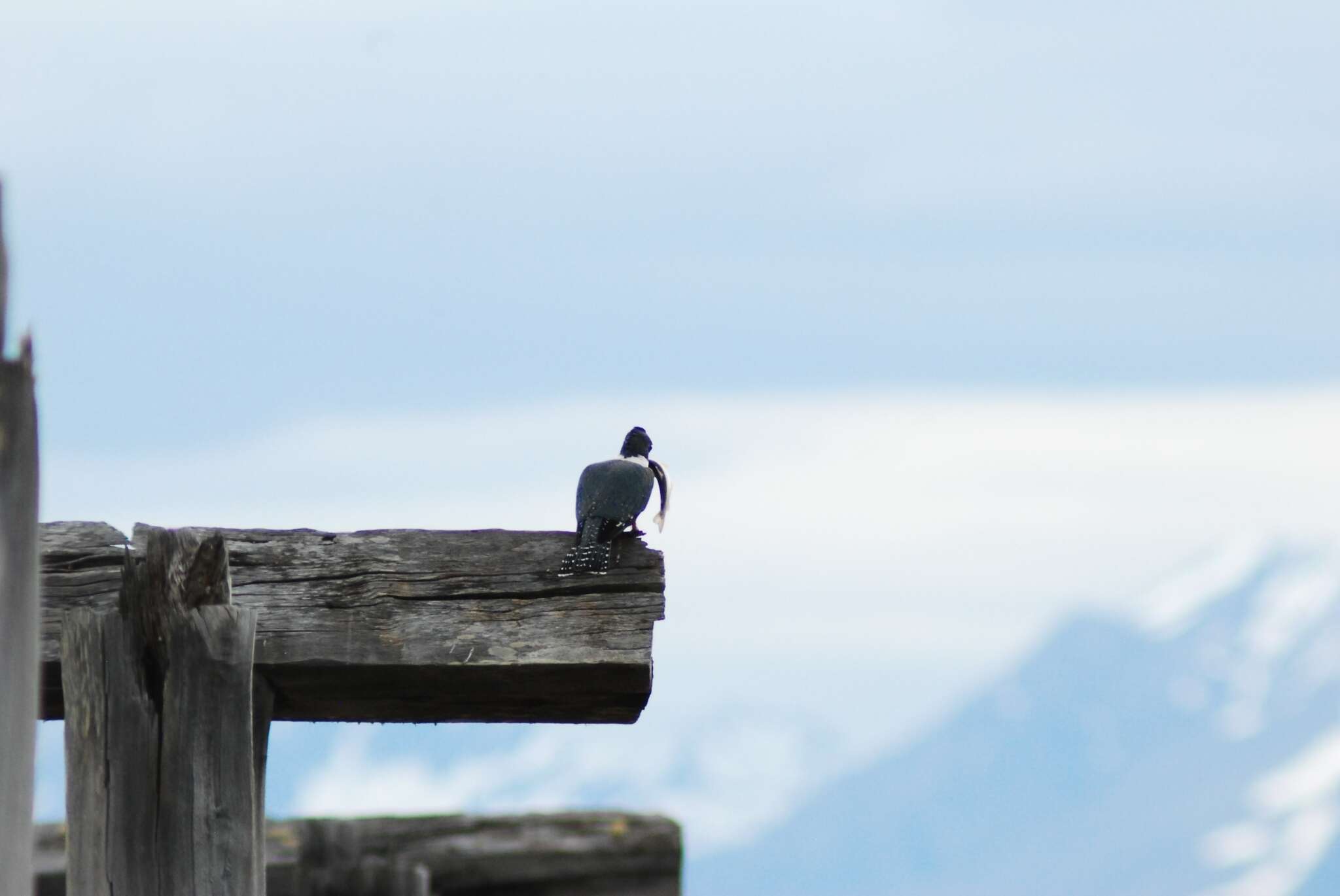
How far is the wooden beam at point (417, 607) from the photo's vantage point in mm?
4098

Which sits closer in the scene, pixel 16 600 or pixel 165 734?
pixel 16 600

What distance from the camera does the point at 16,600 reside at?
2.62 m

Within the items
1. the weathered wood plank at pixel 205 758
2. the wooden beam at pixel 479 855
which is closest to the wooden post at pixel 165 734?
the weathered wood plank at pixel 205 758

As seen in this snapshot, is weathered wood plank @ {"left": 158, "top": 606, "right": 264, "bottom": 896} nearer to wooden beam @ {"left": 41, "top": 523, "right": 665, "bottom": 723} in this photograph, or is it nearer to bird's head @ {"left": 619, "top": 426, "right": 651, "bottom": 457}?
wooden beam @ {"left": 41, "top": 523, "right": 665, "bottom": 723}

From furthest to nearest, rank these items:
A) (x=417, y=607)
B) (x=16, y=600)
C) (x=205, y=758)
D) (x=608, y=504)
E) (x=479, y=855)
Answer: (x=479, y=855) → (x=608, y=504) → (x=417, y=607) → (x=205, y=758) → (x=16, y=600)

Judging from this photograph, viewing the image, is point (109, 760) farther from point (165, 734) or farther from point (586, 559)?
point (586, 559)

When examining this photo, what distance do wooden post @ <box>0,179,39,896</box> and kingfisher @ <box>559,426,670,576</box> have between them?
1.65 m

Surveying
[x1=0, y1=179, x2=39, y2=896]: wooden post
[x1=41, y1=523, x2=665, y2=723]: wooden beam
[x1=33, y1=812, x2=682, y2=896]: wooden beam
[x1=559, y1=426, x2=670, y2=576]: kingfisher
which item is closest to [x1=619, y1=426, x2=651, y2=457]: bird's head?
[x1=559, y1=426, x2=670, y2=576]: kingfisher

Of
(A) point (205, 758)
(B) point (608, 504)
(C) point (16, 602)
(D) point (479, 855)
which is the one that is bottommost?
(C) point (16, 602)

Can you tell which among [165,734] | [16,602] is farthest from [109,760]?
[16,602]

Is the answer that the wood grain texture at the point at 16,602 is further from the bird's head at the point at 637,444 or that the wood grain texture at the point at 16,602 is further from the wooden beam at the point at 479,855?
the wooden beam at the point at 479,855

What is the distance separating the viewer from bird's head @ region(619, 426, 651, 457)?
16.7ft

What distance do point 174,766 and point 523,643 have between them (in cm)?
78

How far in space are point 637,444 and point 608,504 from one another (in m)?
0.75
